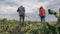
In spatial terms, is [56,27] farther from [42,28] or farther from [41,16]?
[41,16]

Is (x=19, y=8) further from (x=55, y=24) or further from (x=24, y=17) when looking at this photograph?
(x=55, y=24)

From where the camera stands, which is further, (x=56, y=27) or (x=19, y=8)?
(x=19, y=8)

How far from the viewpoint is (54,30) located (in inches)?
180

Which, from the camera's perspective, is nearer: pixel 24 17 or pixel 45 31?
pixel 45 31

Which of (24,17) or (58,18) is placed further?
(24,17)

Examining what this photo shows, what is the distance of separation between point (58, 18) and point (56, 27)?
0.15 m

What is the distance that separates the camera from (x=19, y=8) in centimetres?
1995

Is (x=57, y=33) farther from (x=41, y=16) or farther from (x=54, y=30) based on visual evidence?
(x=41, y=16)

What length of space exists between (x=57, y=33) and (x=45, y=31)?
0.21 metres

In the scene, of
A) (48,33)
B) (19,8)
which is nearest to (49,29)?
(48,33)

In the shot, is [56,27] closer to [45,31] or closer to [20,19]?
[45,31]

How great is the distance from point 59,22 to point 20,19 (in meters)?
16.3

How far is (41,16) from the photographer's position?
20188 mm

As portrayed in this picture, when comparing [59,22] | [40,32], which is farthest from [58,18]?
[40,32]
